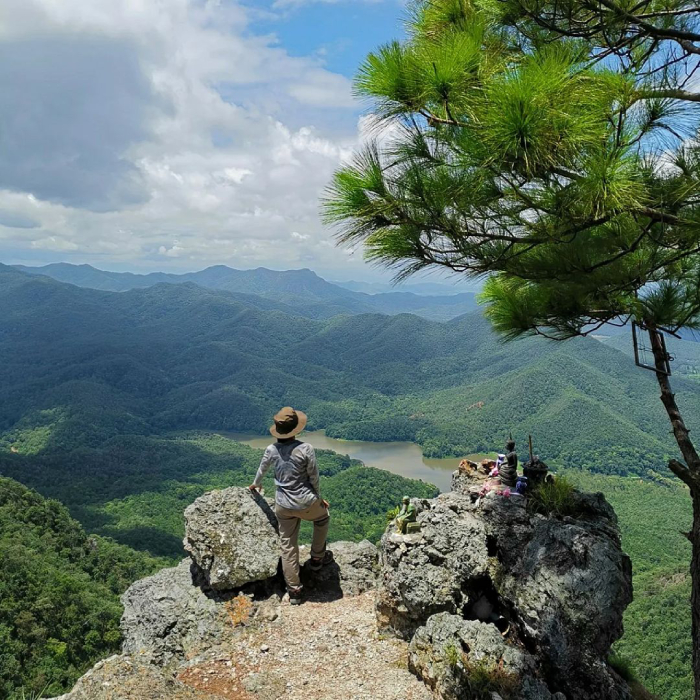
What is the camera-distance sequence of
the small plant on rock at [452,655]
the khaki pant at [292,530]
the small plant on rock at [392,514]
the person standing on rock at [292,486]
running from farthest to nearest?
the small plant on rock at [392,514], the khaki pant at [292,530], the person standing on rock at [292,486], the small plant on rock at [452,655]

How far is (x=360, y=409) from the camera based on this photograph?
127m

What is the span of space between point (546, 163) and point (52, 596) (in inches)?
1140

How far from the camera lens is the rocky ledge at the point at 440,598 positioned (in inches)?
167

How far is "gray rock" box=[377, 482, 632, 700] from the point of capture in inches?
169

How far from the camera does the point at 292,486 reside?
5.42 metres

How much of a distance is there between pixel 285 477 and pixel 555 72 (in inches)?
177

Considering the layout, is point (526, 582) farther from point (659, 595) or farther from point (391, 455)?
point (391, 455)

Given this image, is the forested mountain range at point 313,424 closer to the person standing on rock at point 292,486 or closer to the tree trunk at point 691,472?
the tree trunk at point 691,472

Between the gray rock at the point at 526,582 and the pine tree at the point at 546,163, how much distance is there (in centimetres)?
76

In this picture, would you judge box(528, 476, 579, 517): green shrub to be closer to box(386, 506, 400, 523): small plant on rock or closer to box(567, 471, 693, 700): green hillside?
box(567, 471, 693, 700): green hillside

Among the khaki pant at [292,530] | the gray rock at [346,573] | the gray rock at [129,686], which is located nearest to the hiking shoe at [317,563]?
the gray rock at [346,573]

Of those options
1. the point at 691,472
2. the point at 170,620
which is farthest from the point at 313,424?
the point at 691,472

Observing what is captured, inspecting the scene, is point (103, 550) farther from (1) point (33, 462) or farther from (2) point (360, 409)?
(2) point (360, 409)

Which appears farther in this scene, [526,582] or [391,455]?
[391,455]
